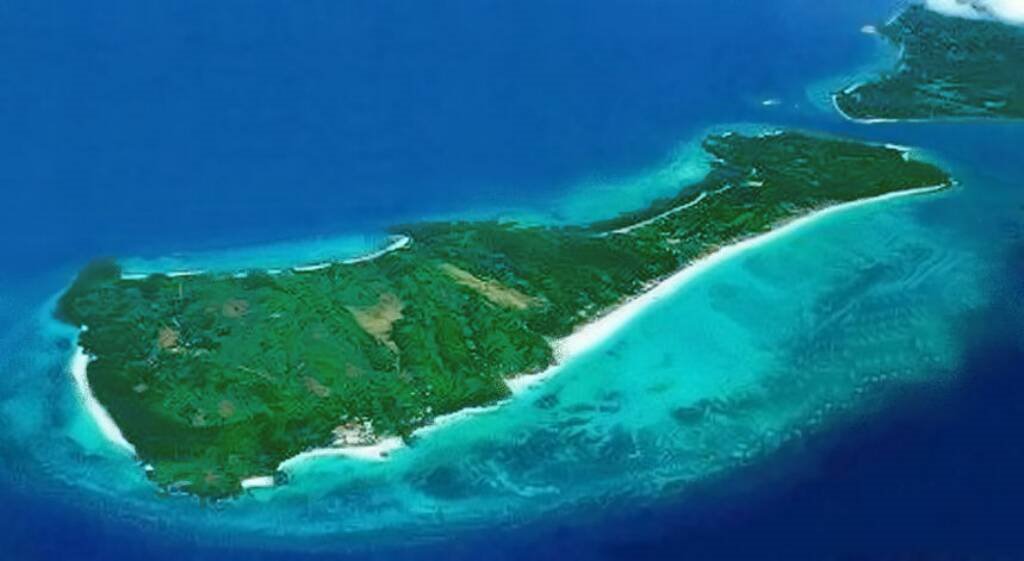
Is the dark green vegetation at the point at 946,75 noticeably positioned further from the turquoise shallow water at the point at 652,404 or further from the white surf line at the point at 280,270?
the white surf line at the point at 280,270

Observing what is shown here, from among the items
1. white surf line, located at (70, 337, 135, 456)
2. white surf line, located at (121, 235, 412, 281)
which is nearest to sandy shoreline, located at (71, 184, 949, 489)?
white surf line, located at (70, 337, 135, 456)

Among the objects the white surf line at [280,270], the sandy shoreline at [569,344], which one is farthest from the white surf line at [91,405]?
the white surf line at [280,270]

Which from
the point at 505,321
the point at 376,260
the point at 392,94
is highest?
the point at 392,94

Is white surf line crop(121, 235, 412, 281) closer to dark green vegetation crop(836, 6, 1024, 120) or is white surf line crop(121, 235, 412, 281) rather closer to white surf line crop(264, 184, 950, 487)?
white surf line crop(264, 184, 950, 487)

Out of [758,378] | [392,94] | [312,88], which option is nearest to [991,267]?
[758,378]

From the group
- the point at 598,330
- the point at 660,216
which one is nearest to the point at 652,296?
the point at 598,330

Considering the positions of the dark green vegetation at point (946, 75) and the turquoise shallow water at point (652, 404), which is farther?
the dark green vegetation at point (946, 75)

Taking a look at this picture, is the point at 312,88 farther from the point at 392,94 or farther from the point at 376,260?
the point at 376,260
